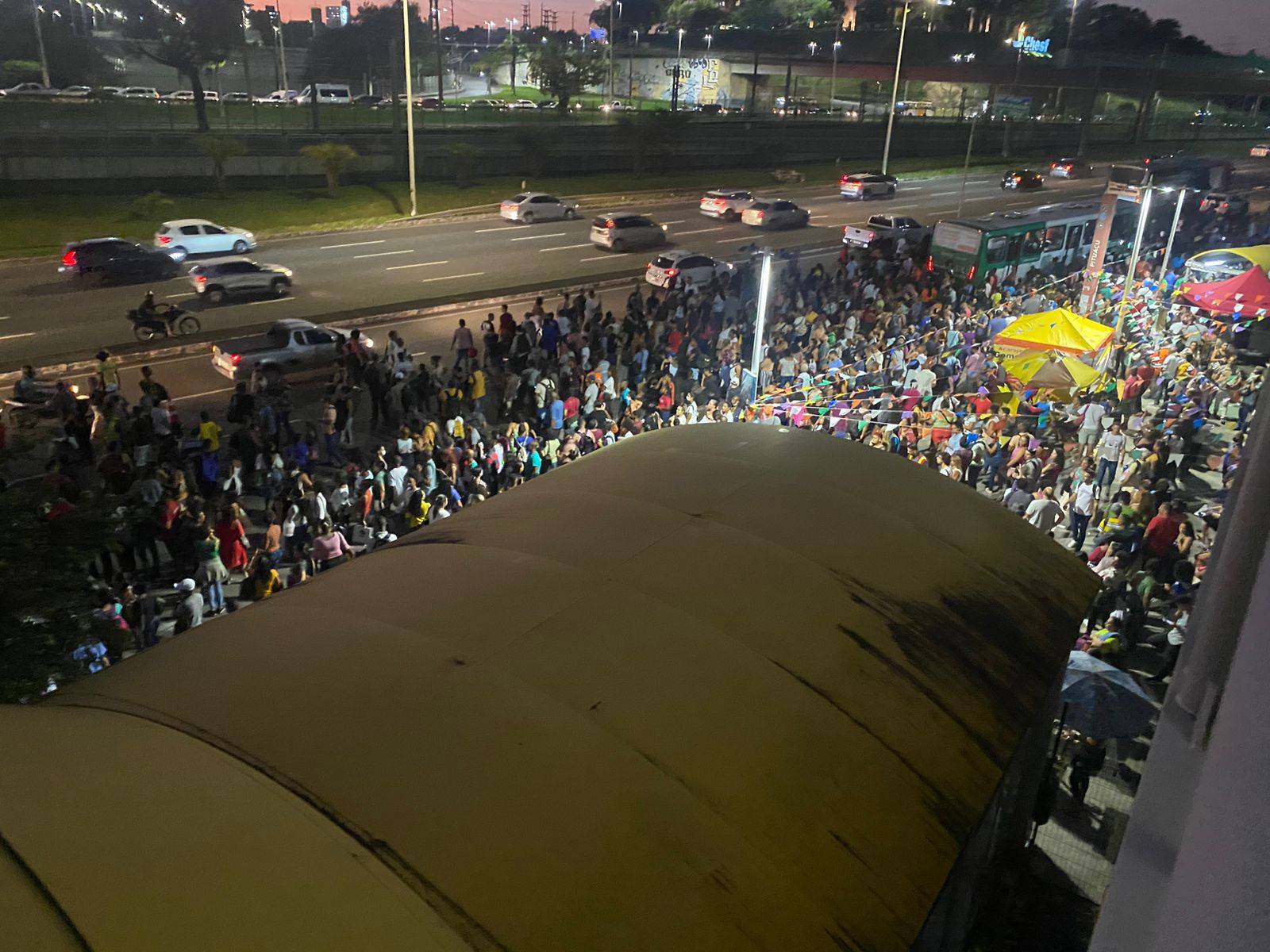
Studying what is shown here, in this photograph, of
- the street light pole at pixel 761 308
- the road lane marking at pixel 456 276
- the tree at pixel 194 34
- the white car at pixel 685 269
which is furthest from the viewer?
the tree at pixel 194 34

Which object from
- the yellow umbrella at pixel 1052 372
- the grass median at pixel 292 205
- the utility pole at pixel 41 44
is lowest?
the yellow umbrella at pixel 1052 372

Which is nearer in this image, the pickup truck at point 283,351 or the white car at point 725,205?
the pickup truck at point 283,351

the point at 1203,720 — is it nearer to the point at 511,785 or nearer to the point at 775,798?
the point at 775,798

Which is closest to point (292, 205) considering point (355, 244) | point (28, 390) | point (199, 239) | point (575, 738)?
point (355, 244)

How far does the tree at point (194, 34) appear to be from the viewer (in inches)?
1220

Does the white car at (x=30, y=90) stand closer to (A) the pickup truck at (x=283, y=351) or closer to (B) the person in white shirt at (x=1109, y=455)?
(A) the pickup truck at (x=283, y=351)

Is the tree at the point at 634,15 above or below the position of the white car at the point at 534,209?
above

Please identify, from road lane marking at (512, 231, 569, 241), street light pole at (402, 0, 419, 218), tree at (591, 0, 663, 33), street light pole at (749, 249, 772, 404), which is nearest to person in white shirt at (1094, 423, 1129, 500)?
street light pole at (749, 249, 772, 404)

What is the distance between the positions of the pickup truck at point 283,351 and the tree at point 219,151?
32.8 ft

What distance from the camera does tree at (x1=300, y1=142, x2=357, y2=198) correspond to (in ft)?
91.2

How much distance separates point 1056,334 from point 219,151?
2258 cm

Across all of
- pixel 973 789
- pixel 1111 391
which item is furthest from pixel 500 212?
pixel 973 789

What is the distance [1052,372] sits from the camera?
15375 mm

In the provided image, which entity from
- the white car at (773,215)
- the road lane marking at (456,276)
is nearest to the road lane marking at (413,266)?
the road lane marking at (456,276)
